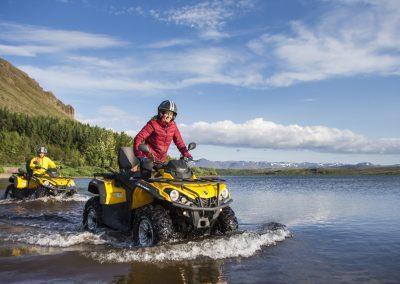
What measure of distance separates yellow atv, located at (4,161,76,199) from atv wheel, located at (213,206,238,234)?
12172 mm

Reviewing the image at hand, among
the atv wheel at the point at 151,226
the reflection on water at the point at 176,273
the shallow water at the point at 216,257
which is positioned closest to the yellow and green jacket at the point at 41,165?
the shallow water at the point at 216,257

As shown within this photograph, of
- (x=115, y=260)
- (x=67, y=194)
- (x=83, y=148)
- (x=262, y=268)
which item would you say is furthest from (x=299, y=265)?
(x=83, y=148)

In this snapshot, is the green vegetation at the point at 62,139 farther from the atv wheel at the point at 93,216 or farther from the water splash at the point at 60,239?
the water splash at the point at 60,239

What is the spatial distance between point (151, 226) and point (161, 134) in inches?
102

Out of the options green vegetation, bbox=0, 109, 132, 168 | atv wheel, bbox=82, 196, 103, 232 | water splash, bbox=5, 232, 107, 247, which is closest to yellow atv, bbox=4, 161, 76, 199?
atv wheel, bbox=82, 196, 103, 232

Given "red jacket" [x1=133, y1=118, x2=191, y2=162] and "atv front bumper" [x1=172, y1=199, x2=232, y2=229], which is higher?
"red jacket" [x1=133, y1=118, x2=191, y2=162]

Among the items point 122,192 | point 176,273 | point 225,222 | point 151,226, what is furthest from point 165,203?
point 176,273

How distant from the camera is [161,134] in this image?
389 inches

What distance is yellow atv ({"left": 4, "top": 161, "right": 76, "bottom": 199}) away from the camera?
63.0 feet

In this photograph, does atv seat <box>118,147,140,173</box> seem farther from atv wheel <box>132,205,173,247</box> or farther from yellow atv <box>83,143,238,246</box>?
atv wheel <box>132,205,173,247</box>

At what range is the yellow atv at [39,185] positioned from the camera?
63.0 feet

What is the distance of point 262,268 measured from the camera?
6.61 metres

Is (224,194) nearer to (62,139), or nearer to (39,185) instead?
(39,185)

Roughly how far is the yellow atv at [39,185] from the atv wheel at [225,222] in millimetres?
12172
